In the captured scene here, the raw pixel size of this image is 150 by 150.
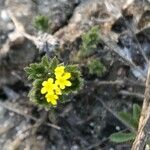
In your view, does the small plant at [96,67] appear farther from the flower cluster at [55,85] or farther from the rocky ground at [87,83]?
the flower cluster at [55,85]

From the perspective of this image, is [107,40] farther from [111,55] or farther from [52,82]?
[52,82]

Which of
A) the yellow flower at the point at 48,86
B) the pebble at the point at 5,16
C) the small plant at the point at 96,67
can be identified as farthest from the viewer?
the pebble at the point at 5,16

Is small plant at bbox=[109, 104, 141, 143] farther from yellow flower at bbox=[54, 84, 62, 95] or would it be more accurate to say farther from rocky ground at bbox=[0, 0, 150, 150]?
Result: yellow flower at bbox=[54, 84, 62, 95]

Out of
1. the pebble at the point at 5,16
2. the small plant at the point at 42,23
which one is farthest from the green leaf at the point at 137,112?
the pebble at the point at 5,16

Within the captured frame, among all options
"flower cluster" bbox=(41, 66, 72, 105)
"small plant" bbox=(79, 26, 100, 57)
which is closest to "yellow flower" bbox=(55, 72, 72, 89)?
"flower cluster" bbox=(41, 66, 72, 105)

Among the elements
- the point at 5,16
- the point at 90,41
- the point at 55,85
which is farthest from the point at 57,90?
the point at 5,16
